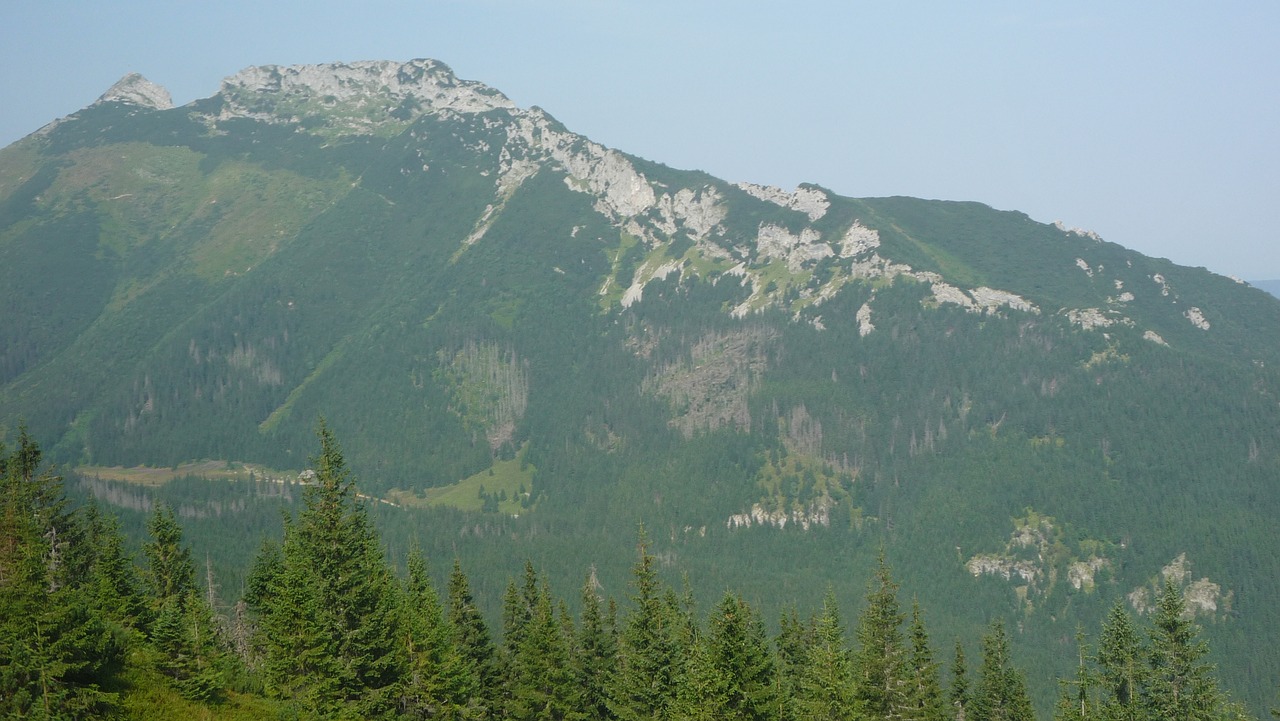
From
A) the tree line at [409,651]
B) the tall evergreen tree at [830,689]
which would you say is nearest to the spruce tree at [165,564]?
the tree line at [409,651]

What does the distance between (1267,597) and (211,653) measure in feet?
640

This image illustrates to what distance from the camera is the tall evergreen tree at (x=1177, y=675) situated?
66938mm

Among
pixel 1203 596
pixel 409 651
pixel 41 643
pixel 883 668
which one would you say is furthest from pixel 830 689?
pixel 1203 596

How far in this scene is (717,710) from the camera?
48.3 m

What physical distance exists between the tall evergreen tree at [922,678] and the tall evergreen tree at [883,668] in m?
2.38

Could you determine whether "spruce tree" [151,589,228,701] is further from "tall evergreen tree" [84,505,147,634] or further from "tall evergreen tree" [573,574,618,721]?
"tall evergreen tree" [573,574,618,721]

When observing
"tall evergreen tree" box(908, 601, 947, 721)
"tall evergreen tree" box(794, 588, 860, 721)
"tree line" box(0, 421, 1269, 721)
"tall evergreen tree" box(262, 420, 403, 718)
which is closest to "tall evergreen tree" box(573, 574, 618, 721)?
"tree line" box(0, 421, 1269, 721)

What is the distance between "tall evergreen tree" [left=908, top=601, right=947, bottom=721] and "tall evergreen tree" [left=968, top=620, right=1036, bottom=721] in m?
12.0

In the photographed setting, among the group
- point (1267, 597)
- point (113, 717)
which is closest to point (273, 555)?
point (113, 717)

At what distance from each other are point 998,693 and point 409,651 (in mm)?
50530

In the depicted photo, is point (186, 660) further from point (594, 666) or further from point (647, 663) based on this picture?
point (594, 666)

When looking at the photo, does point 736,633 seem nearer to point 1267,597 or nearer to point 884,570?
point 884,570

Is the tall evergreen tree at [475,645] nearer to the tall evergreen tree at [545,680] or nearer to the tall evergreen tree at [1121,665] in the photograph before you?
the tall evergreen tree at [545,680]

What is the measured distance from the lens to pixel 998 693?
259ft
